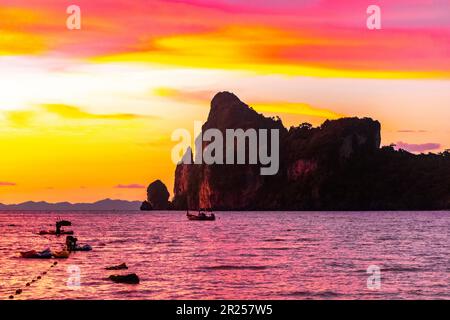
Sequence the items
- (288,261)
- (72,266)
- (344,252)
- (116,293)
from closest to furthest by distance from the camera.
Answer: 1. (116,293)
2. (72,266)
3. (288,261)
4. (344,252)

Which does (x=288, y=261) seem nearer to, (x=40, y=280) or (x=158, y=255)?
(x=158, y=255)

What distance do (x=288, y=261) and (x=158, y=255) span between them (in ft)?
53.4

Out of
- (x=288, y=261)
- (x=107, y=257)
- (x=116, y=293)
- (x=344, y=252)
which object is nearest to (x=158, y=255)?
(x=107, y=257)
